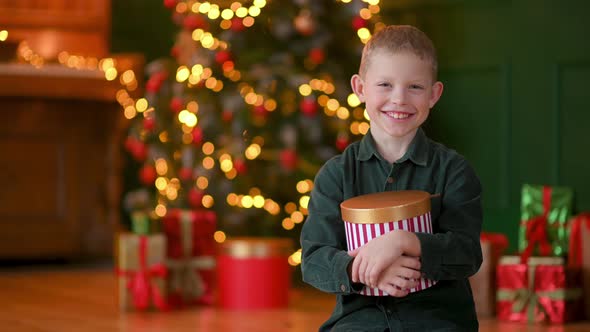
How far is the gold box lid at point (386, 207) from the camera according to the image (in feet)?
4.85

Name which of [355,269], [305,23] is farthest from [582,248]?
[355,269]

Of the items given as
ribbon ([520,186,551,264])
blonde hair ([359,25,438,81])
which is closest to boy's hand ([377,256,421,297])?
blonde hair ([359,25,438,81])

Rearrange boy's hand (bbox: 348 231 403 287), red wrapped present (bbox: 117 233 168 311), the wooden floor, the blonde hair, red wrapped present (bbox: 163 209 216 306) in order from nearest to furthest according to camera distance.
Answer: boy's hand (bbox: 348 231 403 287) < the blonde hair < the wooden floor < red wrapped present (bbox: 117 233 168 311) < red wrapped present (bbox: 163 209 216 306)

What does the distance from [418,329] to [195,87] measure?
2420mm

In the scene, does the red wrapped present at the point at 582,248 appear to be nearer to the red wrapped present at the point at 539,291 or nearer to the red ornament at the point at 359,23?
the red wrapped present at the point at 539,291

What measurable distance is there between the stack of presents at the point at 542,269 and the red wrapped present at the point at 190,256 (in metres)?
0.94

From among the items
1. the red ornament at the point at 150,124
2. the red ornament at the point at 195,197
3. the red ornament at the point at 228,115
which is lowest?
the red ornament at the point at 195,197

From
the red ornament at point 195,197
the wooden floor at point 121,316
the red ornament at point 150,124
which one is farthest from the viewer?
the red ornament at point 150,124

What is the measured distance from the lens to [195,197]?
3713mm

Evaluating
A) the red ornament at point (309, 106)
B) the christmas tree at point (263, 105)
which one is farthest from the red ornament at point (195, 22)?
the red ornament at point (309, 106)

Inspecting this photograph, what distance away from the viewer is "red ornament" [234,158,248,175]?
3648 millimetres

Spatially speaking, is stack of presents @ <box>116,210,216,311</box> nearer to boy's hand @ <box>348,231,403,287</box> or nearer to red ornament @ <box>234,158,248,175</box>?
red ornament @ <box>234,158,248,175</box>

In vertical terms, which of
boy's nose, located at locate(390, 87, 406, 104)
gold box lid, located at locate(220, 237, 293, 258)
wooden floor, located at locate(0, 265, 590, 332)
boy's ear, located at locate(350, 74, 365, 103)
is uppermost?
boy's ear, located at locate(350, 74, 365, 103)

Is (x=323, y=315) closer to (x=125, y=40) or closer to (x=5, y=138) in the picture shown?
(x=5, y=138)
